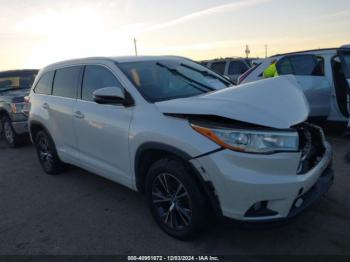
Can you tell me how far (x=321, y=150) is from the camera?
135 inches

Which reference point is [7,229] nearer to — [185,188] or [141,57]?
[185,188]

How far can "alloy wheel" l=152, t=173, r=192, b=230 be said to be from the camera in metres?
3.24

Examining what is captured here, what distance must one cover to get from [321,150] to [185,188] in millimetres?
1419

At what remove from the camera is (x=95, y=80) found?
14.3 feet

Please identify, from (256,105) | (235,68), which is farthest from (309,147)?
(235,68)

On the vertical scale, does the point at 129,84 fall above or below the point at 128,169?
above

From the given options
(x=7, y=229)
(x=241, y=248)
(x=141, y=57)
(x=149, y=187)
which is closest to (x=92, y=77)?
(x=141, y=57)

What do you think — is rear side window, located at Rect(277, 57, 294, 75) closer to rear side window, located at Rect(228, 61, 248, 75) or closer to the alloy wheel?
the alloy wheel

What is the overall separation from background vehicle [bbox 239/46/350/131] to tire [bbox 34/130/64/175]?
4.60m

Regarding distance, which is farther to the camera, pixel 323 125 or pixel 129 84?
pixel 323 125

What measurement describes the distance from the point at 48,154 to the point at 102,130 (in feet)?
7.07

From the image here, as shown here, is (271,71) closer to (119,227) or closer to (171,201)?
(171,201)

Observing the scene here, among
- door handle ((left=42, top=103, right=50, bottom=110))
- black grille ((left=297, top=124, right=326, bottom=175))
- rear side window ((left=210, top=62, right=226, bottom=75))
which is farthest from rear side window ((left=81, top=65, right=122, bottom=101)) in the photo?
rear side window ((left=210, top=62, right=226, bottom=75))

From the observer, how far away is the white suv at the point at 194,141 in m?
2.79
